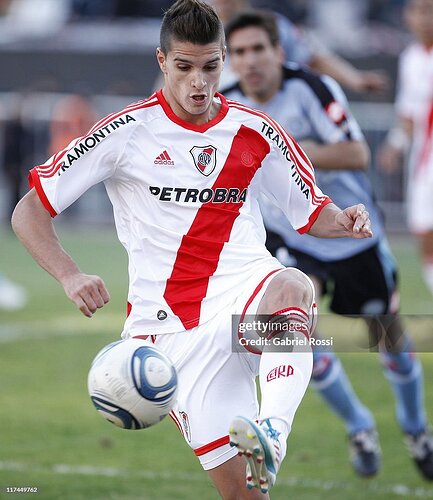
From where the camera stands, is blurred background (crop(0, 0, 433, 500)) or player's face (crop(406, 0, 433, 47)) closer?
blurred background (crop(0, 0, 433, 500))

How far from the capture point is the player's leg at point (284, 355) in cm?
444

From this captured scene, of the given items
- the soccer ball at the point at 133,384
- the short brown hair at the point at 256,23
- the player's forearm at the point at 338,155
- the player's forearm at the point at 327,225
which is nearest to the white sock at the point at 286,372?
the soccer ball at the point at 133,384

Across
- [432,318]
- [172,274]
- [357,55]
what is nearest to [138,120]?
[172,274]

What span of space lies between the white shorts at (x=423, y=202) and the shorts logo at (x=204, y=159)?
6581 mm

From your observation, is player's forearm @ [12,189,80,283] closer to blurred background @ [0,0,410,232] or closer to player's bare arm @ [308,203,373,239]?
player's bare arm @ [308,203,373,239]

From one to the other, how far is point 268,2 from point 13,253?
7.96 meters

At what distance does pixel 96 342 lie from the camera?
11.5 metres

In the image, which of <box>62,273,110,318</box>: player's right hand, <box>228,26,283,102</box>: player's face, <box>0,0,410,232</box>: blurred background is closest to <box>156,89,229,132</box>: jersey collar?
<box>62,273,110,318</box>: player's right hand

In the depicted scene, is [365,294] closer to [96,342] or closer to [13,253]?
[96,342]

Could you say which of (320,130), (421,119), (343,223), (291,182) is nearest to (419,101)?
(421,119)

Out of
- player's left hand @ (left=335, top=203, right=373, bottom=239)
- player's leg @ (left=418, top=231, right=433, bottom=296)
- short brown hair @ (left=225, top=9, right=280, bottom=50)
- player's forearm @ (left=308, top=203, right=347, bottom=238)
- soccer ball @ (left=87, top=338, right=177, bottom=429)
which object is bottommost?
player's leg @ (left=418, top=231, right=433, bottom=296)

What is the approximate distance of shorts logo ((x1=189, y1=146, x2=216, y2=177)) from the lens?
497cm

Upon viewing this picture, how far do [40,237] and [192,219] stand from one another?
650 mm

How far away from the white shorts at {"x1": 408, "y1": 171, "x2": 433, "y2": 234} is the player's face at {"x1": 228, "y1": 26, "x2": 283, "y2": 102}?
4317 mm
